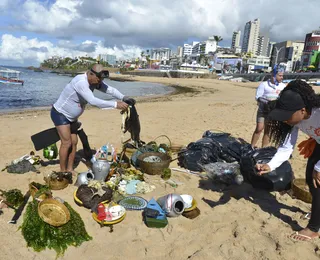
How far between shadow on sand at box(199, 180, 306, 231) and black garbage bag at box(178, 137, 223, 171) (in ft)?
1.40

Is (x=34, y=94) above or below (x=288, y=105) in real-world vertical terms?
below

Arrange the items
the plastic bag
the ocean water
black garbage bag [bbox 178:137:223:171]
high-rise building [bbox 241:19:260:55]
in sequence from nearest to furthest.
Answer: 1. the plastic bag
2. black garbage bag [bbox 178:137:223:171]
3. the ocean water
4. high-rise building [bbox 241:19:260:55]

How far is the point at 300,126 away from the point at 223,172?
1.80m

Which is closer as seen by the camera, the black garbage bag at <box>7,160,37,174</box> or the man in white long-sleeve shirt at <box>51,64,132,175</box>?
the man in white long-sleeve shirt at <box>51,64,132,175</box>

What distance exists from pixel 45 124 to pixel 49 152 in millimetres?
4329

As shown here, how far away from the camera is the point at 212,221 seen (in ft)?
10.0

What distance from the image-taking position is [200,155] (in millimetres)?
4582

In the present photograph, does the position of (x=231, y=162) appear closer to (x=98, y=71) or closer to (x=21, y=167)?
(x=98, y=71)

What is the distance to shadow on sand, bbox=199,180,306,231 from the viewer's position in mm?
3213

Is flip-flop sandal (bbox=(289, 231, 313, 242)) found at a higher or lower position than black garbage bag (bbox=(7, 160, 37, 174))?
higher

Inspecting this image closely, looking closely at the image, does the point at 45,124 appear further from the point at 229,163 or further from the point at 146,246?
the point at 146,246

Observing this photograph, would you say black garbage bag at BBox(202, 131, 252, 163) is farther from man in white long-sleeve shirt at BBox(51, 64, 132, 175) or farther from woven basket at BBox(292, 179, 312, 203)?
man in white long-sleeve shirt at BBox(51, 64, 132, 175)

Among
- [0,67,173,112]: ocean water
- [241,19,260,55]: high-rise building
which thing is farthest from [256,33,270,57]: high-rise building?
[0,67,173,112]: ocean water

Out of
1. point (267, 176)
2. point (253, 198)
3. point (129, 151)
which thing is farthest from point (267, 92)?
point (129, 151)
